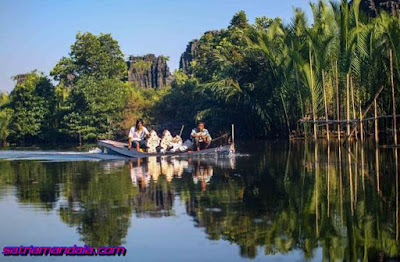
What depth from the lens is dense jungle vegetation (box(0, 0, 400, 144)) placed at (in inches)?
992

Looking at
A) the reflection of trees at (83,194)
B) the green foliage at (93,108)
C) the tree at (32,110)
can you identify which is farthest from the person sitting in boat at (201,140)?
the tree at (32,110)

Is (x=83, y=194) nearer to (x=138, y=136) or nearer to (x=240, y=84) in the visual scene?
(x=138, y=136)

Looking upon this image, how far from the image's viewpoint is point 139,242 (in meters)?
8.06

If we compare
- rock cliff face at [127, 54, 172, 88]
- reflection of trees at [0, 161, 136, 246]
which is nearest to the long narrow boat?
reflection of trees at [0, 161, 136, 246]

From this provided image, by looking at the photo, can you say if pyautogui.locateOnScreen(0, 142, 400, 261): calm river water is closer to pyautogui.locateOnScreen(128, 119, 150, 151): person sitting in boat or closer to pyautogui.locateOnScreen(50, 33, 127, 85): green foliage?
pyautogui.locateOnScreen(128, 119, 150, 151): person sitting in boat

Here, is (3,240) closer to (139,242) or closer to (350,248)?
(139,242)

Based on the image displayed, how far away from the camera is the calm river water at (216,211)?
7.50 m

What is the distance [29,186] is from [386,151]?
10.8 metres

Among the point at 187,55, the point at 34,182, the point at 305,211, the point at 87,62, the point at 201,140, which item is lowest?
the point at 305,211

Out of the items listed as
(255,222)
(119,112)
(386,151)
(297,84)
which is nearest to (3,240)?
(255,222)

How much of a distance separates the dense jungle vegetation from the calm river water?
338 inches

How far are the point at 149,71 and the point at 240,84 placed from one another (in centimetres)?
3580

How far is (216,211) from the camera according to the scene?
32.5ft

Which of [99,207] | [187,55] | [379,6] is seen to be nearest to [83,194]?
[99,207]
